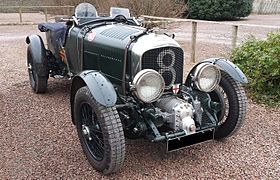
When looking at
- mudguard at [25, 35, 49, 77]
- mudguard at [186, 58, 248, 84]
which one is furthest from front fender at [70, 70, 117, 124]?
mudguard at [25, 35, 49, 77]

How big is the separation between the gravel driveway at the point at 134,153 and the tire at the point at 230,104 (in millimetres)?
204

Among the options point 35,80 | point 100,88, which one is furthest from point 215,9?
point 100,88

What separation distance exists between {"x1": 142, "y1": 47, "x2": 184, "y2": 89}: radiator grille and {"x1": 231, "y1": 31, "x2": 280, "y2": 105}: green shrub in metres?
2.33

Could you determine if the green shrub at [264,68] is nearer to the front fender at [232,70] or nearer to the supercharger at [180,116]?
the front fender at [232,70]

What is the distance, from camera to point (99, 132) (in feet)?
11.1

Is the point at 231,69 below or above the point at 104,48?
below

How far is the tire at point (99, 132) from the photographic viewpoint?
3.10 m

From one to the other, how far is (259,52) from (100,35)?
9.60 ft

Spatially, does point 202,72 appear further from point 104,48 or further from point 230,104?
point 104,48

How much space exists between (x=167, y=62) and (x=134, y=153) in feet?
3.51

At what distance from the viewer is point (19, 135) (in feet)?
14.1

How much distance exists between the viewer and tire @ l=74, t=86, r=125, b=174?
10.2ft

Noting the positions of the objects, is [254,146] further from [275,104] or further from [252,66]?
[252,66]

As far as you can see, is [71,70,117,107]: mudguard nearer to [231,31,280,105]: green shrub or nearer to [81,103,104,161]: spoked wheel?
[81,103,104,161]: spoked wheel
